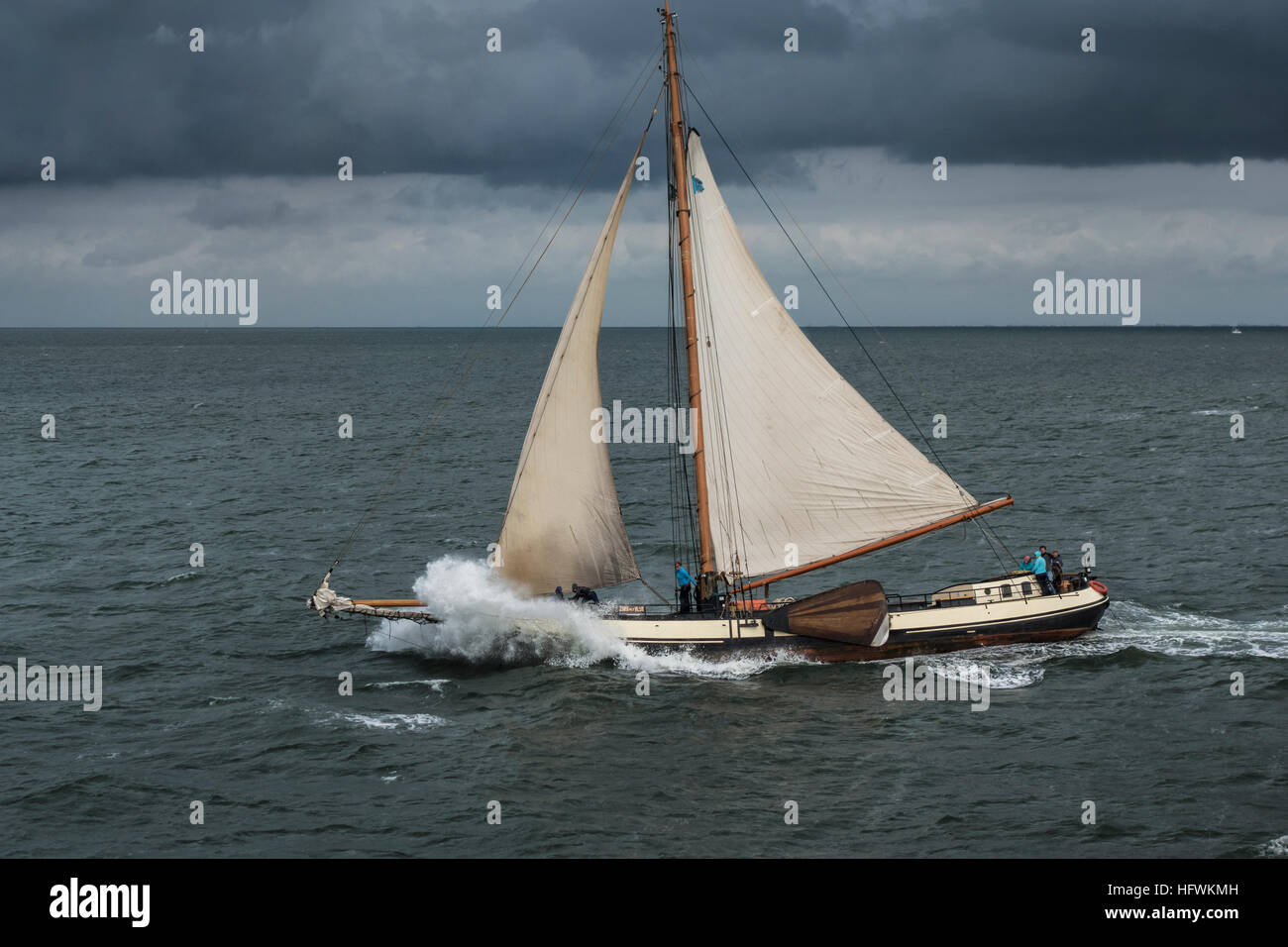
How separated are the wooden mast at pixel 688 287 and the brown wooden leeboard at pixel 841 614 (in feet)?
11.4

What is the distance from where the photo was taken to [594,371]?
1570 inches

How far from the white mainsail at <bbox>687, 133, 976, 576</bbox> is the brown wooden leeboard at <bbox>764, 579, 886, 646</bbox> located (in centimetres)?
272

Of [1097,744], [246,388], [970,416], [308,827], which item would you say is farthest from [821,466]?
[246,388]

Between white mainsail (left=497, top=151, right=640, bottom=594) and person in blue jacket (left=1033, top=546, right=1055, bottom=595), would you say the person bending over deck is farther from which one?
person in blue jacket (left=1033, top=546, right=1055, bottom=595)

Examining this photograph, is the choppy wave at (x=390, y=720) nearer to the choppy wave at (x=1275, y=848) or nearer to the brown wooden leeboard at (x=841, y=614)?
the brown wooden leeboard at (x=841, y=614)

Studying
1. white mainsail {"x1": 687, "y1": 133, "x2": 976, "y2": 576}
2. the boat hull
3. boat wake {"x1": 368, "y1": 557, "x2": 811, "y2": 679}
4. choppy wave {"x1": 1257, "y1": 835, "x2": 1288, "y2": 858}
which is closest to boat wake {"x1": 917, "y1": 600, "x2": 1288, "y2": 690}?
the boat hull

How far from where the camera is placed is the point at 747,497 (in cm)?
4238

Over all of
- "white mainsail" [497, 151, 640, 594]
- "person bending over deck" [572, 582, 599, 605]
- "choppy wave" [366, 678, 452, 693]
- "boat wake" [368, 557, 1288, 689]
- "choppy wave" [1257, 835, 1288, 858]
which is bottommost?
"choppy wave" [1257, 835, 1288, 858]

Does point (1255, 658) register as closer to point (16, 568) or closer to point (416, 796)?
point (416, 796)

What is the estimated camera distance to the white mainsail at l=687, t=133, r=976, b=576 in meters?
41.5

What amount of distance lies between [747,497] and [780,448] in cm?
203

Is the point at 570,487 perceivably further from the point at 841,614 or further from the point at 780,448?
the point at 841,614
